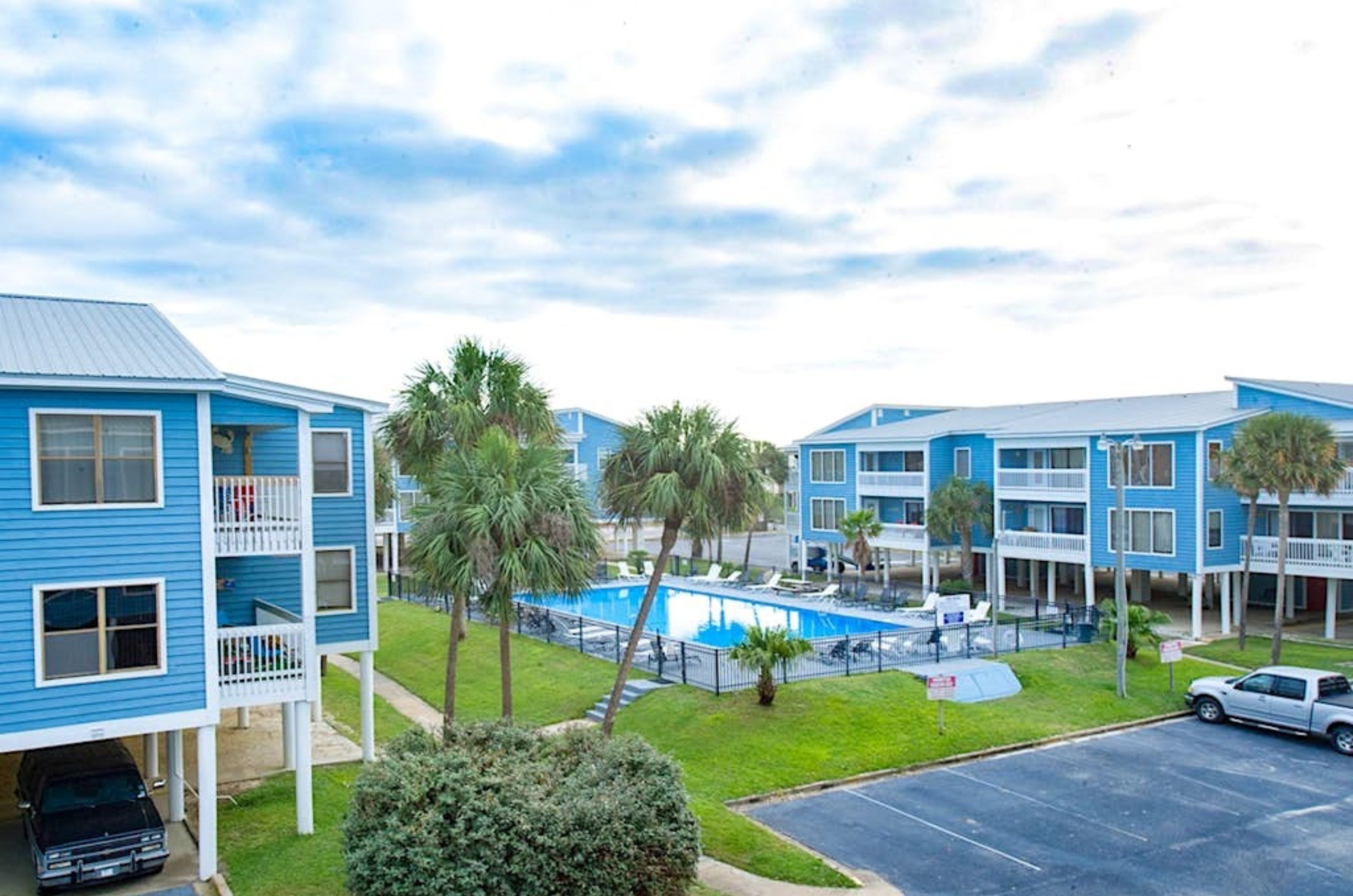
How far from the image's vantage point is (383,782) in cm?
1227

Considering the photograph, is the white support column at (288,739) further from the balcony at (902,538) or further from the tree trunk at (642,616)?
the balcony at (902,538)

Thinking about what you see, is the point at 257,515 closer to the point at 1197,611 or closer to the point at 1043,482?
the point at 1197,611

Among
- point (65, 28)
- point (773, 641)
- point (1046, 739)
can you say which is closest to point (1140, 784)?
point (1046, 739)

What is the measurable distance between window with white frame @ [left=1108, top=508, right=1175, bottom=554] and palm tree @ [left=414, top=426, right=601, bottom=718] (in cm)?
2394

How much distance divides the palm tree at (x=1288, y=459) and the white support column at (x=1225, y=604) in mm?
4570

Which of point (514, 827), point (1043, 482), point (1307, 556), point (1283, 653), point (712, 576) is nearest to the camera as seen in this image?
point (514, 827)

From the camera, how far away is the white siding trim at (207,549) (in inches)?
577

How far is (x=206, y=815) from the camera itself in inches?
571

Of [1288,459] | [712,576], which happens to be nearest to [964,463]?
[712,576]

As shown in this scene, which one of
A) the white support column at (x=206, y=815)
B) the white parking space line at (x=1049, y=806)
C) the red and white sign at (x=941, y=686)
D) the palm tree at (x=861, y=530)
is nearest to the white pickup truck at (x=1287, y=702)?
the red and white sign at (x=941, y=686)

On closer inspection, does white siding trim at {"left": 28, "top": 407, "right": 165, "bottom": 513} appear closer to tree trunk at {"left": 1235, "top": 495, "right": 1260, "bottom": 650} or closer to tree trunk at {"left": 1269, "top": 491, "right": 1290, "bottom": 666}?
tree trunk at {"left": 1269, "top": 491, "right": 1290, "bottom": 666}

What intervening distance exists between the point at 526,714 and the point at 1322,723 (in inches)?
680

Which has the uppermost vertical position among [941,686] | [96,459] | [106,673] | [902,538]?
[96,459]

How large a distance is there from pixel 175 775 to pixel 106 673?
11.6 feet
